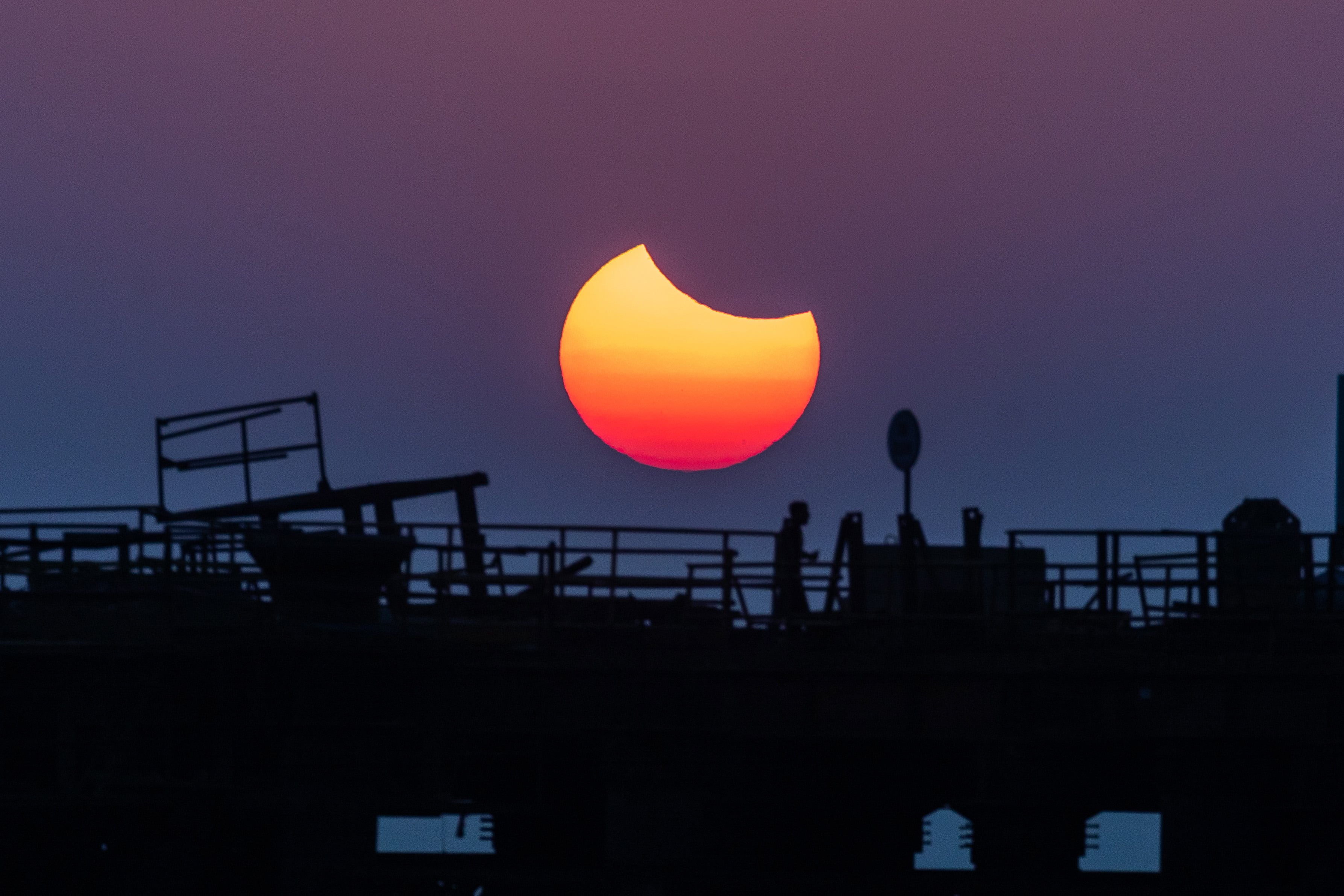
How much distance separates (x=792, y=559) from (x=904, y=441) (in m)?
2.40

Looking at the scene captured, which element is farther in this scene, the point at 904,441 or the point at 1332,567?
the point at 904,441

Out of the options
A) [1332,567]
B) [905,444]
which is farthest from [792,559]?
[1332,567]

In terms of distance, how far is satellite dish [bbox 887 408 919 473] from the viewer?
28.0 meters

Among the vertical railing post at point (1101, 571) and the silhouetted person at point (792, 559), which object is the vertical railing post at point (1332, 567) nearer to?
the vertical railing post at point (1101, 571)

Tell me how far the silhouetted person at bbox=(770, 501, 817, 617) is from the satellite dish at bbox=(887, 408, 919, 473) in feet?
4.56

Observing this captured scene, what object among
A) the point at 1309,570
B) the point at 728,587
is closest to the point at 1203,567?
the point at 1309,570

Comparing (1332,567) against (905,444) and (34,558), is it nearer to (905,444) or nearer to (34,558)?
(905,444)

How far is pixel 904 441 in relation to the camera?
1109 inches

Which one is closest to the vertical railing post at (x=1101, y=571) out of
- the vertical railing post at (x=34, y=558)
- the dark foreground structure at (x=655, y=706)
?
the dark foreground structure at (x=655, y=706)

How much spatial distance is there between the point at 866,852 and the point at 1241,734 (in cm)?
1240

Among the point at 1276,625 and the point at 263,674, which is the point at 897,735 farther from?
the point at 263,674

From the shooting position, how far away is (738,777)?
24.2 metres

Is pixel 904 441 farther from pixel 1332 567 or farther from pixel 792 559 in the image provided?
pixel 1332 567

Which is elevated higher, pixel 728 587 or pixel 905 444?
pixel 905 444
